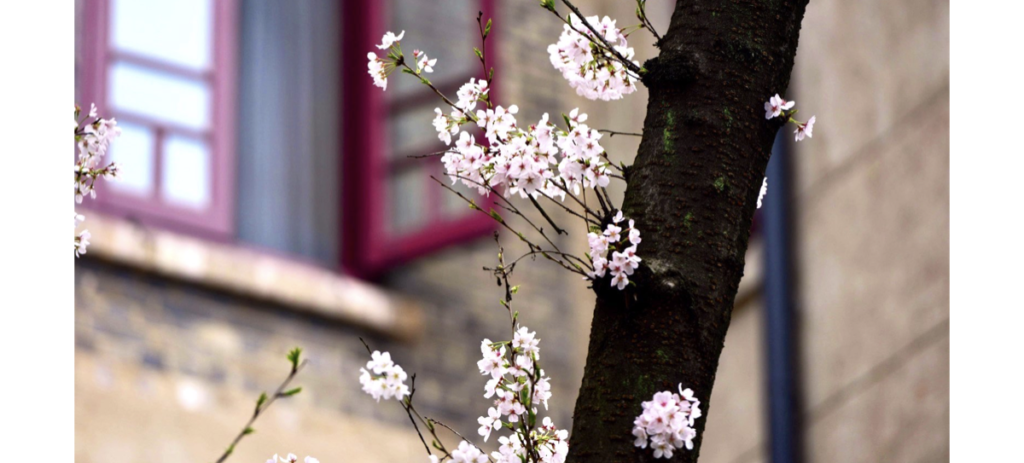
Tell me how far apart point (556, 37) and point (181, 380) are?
3381 mm

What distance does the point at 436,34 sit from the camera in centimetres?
809

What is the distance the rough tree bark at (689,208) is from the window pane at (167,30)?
200 inches

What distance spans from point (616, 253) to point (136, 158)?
16.9ft

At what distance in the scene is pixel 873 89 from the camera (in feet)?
21.5

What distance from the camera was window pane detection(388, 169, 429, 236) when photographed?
7820mm

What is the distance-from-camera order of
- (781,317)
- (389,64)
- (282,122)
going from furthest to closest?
(282,122)
(781,317)
(389,64)

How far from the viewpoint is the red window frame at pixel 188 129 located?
6.89m

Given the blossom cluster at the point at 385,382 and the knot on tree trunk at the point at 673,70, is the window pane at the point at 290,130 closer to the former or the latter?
the blossom cluster at the point at 385,382

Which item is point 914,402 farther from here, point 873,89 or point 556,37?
point 556,37

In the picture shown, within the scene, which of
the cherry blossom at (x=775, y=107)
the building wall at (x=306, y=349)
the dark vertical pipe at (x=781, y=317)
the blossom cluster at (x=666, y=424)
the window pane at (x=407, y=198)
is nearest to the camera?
the blossom cluster at (x=666, y=424)

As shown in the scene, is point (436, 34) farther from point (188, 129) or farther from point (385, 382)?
point (385, 382)

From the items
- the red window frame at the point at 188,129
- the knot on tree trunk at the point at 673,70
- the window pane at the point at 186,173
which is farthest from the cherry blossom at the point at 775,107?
the window pane at the point at 186,173

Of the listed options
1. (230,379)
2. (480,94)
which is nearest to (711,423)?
(230,379)

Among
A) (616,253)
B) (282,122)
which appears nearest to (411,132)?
(282,122)
